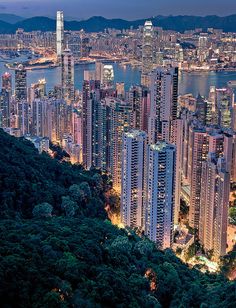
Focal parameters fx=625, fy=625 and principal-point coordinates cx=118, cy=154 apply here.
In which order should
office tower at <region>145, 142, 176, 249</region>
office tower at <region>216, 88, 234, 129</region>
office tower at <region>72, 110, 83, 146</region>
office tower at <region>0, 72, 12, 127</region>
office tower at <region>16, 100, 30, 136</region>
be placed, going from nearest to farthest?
office tower at <region>145, 142, 176, 249</region> → office tower at <region>72, 110, 83, 146</region> → office tower at <region>216, 88, 234, 129</region> → office tower at <region>16, 100, 30, 136</region> → office tower at <region>0, 72, 12, 127</region>

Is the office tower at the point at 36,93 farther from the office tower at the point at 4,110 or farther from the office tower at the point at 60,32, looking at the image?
the office tower at the point at 60,32

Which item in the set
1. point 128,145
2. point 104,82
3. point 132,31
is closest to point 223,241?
point 128,145

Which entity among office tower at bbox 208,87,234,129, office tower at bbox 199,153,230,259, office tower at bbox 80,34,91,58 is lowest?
office tower at bbox 199,153,230,259

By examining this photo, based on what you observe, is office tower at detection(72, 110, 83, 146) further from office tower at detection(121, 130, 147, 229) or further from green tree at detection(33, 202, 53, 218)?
green tree at detection(33, 202, 53, 218)

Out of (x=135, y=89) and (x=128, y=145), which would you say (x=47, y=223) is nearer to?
(x=128, y=145)

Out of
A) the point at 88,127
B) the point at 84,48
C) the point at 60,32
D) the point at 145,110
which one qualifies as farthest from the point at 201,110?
the point at 60,32

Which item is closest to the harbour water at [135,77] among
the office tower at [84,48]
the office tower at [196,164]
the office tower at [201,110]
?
the office tower at [84,48]

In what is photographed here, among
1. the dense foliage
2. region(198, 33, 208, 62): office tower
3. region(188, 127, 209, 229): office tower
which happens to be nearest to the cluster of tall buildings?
region(188, 127, 209, 229): office tower

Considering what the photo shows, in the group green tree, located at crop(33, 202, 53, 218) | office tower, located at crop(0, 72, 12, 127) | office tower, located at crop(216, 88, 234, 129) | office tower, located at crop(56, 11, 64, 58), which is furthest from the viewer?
office tower, located at crop(56, 11, 64, 58)
